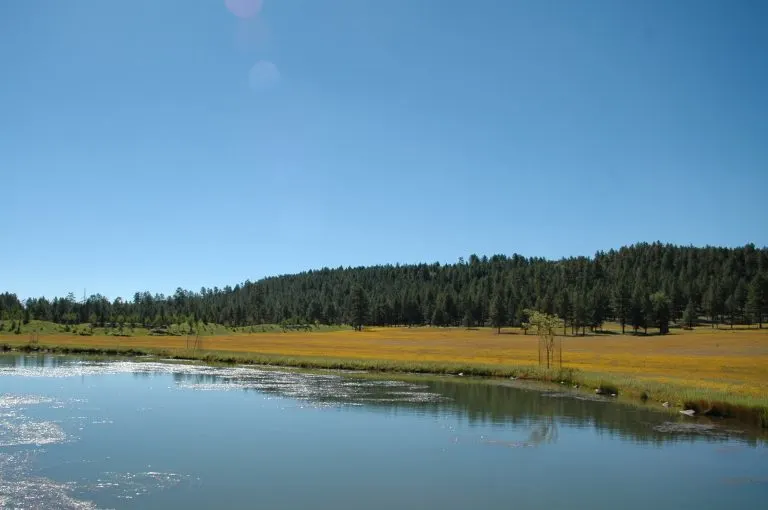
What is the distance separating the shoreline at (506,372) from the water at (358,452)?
9.14ft

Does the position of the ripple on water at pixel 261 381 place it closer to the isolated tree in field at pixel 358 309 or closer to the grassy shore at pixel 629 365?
the grassy shore at pixel 629 365

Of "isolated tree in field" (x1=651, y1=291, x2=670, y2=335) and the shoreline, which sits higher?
"isolated tree in field" (x1=651, y1=291, x2=670, y2=335)

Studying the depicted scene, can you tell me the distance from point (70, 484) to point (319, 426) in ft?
45.1

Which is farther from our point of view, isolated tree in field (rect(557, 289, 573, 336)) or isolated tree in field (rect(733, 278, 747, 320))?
isolated tree in field (rect(733, 278, 747, 320))

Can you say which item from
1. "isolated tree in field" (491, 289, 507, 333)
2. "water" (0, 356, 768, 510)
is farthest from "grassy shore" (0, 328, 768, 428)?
"isolated tree in field" (491, 289, 507, 333)

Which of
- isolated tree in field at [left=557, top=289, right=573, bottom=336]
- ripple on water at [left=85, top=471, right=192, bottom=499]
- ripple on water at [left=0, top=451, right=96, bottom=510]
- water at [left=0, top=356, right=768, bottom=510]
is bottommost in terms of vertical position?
water at [left=0, top=356, right=768, bottom=510]

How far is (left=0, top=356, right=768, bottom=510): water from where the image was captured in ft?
64.2

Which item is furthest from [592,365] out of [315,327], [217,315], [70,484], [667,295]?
[217,315]

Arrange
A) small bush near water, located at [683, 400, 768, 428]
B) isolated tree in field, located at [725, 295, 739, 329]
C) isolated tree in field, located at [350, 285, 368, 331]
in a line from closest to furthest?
1. small bush near water, located at [683, 400, 768, 428]
2. isolated tree in field, located at [725, 295, 739, 329]
3. isolated tree in field, located at [350, 285, 368, 331]

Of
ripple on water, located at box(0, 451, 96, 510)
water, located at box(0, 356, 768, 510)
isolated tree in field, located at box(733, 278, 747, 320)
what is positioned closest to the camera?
ripple on water, located at box(0, 451, 96, 510)

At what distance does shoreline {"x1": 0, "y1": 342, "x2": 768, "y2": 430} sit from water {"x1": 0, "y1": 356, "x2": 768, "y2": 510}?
279 centimetres

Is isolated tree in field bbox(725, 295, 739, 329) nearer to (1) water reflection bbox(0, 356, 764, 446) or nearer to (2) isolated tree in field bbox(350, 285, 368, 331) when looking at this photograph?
(2) isolated tree in field bbox(350, 285, 368, 331)

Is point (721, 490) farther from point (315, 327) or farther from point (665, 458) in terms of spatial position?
point (315, 327)

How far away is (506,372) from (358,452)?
3223 centimetres
